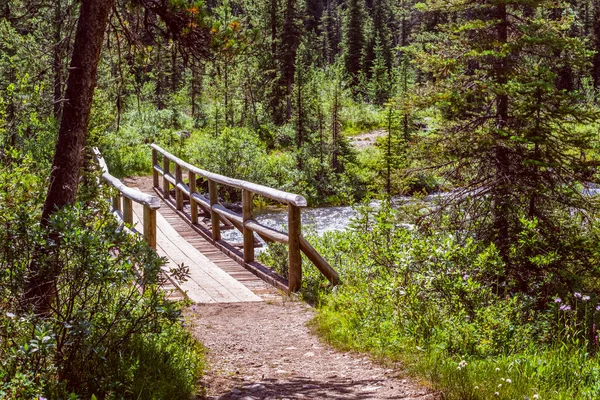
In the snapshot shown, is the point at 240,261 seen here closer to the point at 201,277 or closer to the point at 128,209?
the point at 201,277

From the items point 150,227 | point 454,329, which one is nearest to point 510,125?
point 454,329

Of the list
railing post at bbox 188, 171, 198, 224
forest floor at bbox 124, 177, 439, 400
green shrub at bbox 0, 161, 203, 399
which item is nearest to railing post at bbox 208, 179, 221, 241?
railing post at bbox 188, 171, 198, 224

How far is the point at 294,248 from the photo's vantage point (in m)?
8.16

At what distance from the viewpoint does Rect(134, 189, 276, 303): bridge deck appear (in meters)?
8.37

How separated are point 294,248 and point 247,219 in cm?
176

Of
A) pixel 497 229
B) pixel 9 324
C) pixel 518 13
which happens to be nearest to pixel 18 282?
pixel 9 324

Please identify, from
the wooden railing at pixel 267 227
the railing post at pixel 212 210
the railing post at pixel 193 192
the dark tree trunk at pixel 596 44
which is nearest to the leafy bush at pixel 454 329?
the wooden railing at pixel 267 227

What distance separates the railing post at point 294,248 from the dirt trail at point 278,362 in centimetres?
37

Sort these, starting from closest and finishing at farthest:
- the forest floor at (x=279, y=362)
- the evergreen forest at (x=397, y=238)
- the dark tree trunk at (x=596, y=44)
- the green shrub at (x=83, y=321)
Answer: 1. the green shrub at (x=83, y=321)
2. the evergreen forest at (x=397, y=238)
3. the forest floor at (x=279, y=362)
4. the dark tree trunk at (x=596, y=44)

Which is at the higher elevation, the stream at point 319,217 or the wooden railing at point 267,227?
the wooden railing at point 267,227

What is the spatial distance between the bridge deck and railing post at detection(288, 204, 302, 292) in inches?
19.4

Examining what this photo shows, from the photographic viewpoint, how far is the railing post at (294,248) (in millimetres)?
8070

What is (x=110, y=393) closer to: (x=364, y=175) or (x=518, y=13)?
(x=518, y=13)

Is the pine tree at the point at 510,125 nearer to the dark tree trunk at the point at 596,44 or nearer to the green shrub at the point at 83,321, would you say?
the green shrub at the point at 83,321
